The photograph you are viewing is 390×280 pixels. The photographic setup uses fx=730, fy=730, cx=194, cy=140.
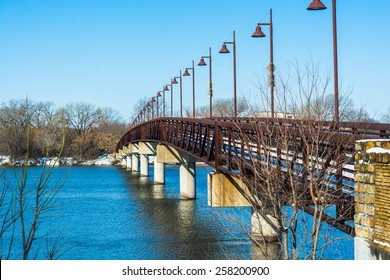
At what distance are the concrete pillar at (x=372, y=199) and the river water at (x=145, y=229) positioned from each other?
3.70m

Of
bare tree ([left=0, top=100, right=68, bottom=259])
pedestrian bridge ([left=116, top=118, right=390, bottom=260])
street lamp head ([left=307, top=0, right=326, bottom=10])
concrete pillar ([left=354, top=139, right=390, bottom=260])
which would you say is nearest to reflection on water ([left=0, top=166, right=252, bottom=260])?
bare tree ([left=0, top=100, right=68, bottom=259])

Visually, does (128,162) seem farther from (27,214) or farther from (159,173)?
(27,214)

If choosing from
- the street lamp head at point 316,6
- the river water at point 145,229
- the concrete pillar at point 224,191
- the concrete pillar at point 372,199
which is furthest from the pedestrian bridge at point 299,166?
the street lamp head at point 316,6

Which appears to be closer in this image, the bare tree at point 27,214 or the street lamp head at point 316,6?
the bare tree at point 27,214

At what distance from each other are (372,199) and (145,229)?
23.4 meters

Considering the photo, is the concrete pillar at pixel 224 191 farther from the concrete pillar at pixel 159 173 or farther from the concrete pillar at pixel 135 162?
the concrete pillar at pixel 135 162

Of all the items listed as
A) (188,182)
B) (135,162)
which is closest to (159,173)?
(188,182)

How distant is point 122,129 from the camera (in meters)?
158

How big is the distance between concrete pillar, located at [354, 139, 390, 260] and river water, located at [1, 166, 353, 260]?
3700 millimetres

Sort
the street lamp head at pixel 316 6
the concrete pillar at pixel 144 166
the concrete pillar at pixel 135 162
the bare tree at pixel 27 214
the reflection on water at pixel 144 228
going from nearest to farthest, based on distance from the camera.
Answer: the bare tree at pixel 27 214 → the street lamp head at pixel 316 6 → the reflection on water at pixel 144 228 → the concrete pillar at pixel 144 166 → the concrete pillar at pixel 135 162

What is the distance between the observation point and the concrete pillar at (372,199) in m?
14.1
